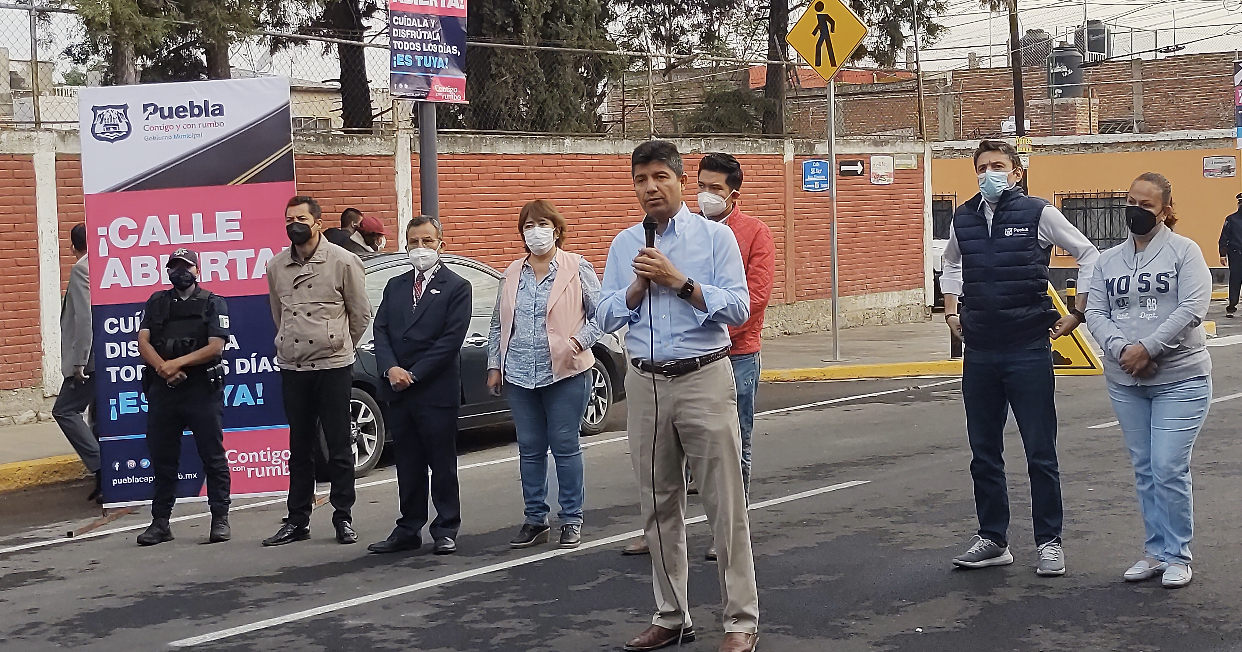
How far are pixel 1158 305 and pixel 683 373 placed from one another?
2.47 metres

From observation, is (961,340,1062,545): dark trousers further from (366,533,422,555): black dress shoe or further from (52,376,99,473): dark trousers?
(52,376,99,473): dark trousers

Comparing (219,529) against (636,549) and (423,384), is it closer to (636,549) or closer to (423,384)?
(423,384)

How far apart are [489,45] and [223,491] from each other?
373 inches

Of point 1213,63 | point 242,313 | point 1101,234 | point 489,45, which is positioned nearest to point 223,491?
point 242,313

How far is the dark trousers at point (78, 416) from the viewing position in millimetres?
9836

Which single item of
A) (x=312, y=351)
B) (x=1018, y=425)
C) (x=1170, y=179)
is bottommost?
(x=1018, y=425)

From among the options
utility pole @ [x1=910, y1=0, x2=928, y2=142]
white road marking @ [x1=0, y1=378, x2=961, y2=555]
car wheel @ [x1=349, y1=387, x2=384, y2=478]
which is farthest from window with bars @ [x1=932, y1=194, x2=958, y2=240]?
car wheel @ [x1=349, y1=387, x2=384, y2=478]

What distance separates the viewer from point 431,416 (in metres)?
7.82

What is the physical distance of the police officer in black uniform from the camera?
8.22m

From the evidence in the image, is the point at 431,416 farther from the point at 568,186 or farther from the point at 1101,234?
the point at 1101,234

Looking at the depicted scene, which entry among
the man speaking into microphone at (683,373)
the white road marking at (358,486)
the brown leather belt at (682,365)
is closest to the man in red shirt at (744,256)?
the man speaking into microphone at (683,373)

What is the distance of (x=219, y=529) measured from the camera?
8.33 meters

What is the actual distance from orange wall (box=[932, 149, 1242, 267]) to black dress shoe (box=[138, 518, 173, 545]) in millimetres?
26586

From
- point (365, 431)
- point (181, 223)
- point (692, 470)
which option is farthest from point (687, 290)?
point (365, 431)
